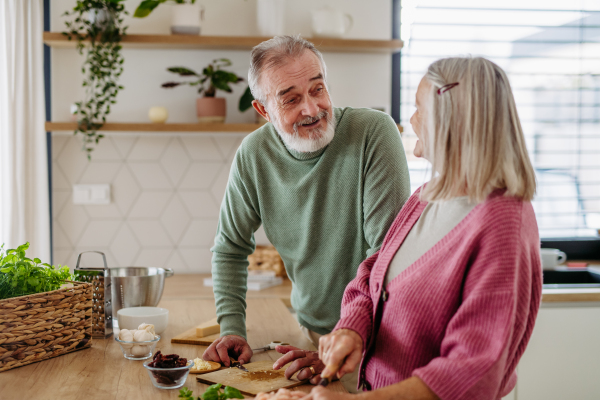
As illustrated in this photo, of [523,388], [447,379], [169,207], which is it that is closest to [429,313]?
[447,379]

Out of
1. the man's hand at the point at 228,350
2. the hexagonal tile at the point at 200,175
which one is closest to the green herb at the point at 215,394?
the man's hand at the point at 228,350

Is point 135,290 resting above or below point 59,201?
below

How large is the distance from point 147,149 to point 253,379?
1.82 m

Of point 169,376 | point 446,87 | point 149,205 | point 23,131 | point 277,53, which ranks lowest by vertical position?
point 169,376

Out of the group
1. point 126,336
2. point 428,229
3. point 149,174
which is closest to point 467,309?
point 428,229

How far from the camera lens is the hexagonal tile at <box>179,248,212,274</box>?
2.77 metres

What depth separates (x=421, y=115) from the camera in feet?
3.49

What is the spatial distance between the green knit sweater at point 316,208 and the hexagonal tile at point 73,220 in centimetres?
129

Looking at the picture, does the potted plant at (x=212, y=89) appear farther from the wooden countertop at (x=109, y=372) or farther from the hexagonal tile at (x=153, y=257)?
the wooden countertop at (x=109, y=372)

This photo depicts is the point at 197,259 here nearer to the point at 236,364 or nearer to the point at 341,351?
the point at 236,364

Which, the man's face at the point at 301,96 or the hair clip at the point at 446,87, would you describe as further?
the man's face at the point at 301,96

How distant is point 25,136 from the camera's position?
2.42 meters

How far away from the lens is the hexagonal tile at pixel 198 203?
2.77 m

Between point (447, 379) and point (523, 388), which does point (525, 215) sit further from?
point (523, 388)
